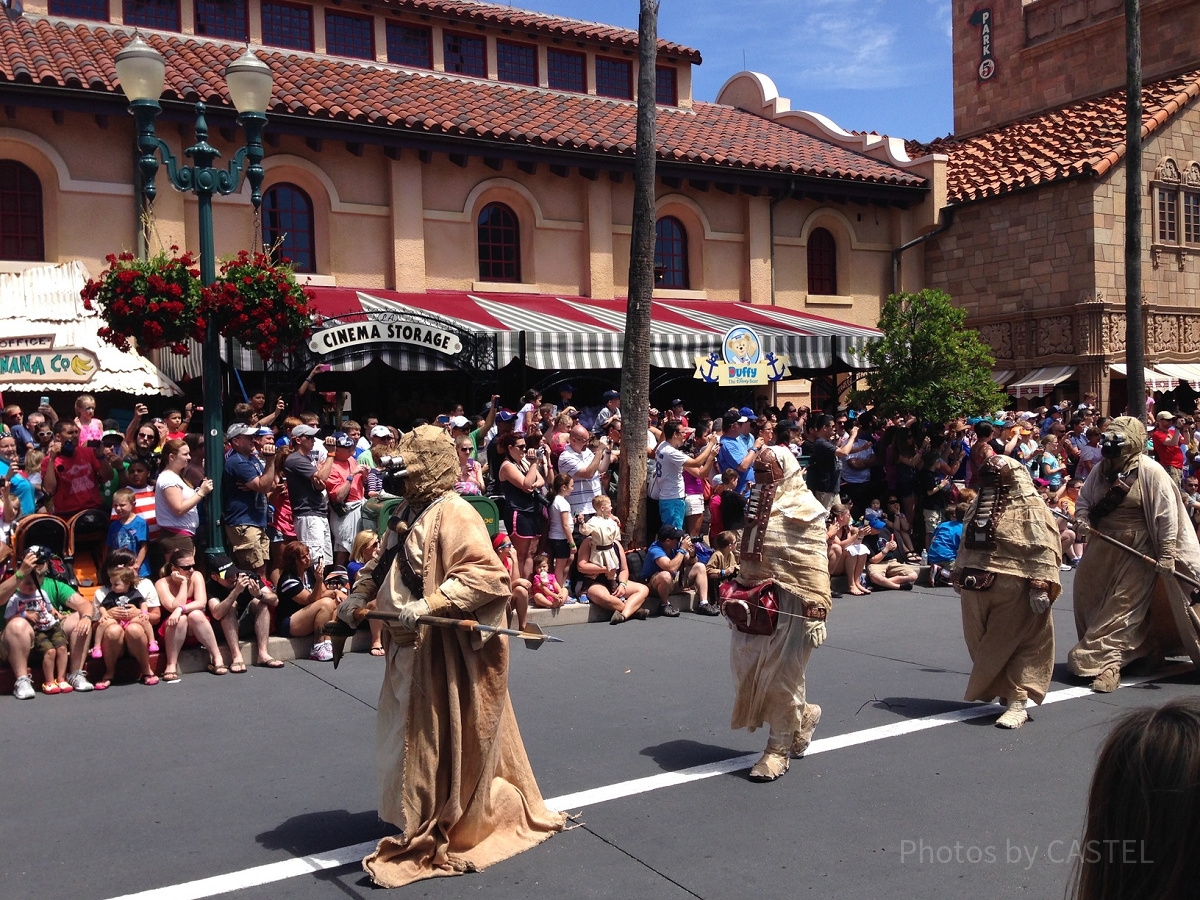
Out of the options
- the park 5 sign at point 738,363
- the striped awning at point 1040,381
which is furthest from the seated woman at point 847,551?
the striped awning at point 1040,381

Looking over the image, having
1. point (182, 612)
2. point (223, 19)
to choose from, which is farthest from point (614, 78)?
point (182, 612)

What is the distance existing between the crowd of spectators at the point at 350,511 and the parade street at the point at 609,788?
0.55 metres

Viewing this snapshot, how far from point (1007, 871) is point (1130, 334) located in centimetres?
1442

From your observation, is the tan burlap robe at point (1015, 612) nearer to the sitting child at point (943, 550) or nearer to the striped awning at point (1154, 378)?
the sitting child at point (943, 550)

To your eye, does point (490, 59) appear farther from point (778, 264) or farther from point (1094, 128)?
point (1094, 128)

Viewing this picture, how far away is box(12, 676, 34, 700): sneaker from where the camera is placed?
762 centimetres

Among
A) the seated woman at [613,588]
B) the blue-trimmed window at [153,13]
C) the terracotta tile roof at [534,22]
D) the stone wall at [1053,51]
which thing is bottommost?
the seated woman at [613,588]

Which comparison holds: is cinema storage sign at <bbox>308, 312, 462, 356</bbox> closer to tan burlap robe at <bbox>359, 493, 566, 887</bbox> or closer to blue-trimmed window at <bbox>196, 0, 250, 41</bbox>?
blue-trimmed window at <bbox>196, 0, 250, 41</bbox>

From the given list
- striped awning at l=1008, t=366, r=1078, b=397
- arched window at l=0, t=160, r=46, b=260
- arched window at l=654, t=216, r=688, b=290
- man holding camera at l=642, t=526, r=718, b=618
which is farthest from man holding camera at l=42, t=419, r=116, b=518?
striped awning at l=1008, t=366, r=1078, b=397

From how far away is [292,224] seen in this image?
1720 centimetres

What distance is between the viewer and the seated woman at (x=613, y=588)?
1063cm

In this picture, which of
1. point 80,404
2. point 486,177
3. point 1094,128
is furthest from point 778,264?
point 80,404

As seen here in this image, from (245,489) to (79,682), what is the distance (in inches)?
86.1

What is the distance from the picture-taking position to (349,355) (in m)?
14.0
